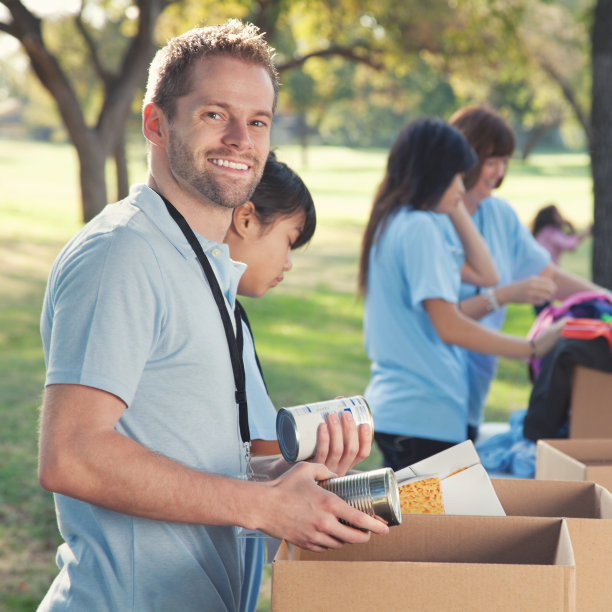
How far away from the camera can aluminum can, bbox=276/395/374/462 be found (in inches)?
58.7

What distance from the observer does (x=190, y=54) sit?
1.60m

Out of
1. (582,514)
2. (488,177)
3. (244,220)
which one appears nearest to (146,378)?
(244,220)

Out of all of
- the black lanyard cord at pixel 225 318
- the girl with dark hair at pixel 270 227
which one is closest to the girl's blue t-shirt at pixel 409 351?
the girl with dark hair at pixel 270 227

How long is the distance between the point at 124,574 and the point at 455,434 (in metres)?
1.89

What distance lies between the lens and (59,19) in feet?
63.8

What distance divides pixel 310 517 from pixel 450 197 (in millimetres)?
2095

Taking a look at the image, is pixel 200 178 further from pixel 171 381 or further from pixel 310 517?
pixel 310 517

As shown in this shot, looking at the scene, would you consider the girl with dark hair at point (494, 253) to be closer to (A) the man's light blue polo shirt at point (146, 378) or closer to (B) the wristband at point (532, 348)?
(B) the wristband at point (532, 348)

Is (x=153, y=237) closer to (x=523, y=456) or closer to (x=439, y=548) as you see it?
(x=439, y=548)

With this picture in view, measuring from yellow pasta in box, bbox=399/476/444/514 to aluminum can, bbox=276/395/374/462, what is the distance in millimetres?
172

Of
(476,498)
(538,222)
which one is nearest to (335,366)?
(538,222)

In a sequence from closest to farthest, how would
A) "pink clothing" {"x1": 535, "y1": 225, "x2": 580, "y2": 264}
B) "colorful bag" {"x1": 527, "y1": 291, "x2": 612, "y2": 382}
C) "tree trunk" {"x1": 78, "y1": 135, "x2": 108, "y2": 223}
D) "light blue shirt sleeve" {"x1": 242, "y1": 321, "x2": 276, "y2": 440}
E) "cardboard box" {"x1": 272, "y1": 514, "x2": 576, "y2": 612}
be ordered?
"cardboard box" {"x1": 272, "y1": 514, "x2": 576, "y2": 612} → "light blue shirt sleeve" {"x1": 242, "y1": 321, "x2": 276, "y2": 440} → "colorful bag" {"x1": 527, "y1": 291, "x2": 612, "y2": 382} → "pink clothing" {"x1": 535, "y1": 225, "x2": 580, "y2": 264} → "tree trunk" {"x1": 78, "y1": 135, "x2": 108, "y2": 223}

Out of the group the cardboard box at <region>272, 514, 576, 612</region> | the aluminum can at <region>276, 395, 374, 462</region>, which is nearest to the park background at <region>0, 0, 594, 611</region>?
the aluminum can at <region>276, 395, 374, 462</region>

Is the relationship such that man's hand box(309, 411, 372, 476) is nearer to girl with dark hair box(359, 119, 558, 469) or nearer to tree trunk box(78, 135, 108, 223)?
girl with dark hair box(359, 119, 558, 469)
